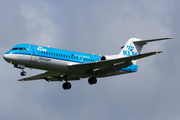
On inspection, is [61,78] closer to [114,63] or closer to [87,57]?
[87,57]

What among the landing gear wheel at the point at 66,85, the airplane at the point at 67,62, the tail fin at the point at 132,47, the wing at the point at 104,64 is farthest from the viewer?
the tail fin at the point at 132,47

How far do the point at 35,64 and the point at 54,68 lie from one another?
6.80 feet

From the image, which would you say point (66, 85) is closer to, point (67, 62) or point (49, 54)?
point (67, 62)

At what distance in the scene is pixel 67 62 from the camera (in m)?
37.4

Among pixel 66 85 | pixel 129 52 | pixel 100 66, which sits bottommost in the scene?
pixel 66 85

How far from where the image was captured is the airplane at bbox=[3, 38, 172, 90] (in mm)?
35250

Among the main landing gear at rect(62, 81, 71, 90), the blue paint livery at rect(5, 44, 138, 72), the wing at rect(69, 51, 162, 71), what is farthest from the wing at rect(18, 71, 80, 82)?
the wing at rect(69, 51, 162, 71)

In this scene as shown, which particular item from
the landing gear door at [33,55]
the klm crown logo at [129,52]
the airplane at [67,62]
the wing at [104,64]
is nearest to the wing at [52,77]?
the airplane at [67,62]

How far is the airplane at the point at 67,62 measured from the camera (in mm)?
35250

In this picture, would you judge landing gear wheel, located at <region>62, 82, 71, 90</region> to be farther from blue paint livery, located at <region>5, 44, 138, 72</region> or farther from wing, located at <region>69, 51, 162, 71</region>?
wing, located at <region>69, 51, 162, 71</region>

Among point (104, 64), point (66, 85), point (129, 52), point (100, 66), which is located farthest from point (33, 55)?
point (129, 52)

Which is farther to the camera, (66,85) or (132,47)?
(132,47)

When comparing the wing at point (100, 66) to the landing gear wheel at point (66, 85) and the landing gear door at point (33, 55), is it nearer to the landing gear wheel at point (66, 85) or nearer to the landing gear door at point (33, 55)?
the landing gear wheel at point (66, 85)

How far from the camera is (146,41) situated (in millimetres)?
41938
